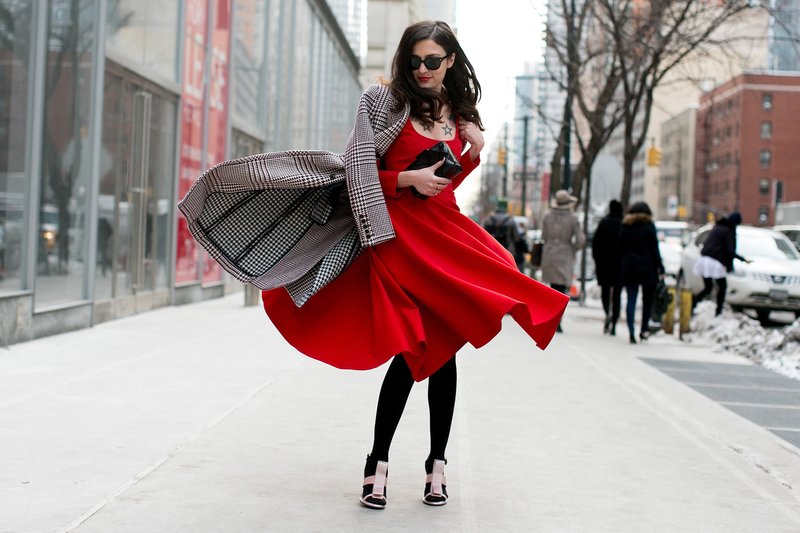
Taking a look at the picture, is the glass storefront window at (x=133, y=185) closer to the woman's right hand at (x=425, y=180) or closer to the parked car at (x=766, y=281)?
the woman's right hand at (x=425, y=180)

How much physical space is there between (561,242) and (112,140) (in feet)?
18.6

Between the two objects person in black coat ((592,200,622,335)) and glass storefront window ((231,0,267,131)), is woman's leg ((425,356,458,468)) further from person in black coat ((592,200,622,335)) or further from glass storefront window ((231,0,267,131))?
glass storefront window ((231,0,267,131))

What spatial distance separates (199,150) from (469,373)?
382 inches

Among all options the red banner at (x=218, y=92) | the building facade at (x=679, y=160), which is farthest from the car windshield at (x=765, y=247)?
the building facade at (x=679, y=160)

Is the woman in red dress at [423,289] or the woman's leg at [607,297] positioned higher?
the woman in red dress at [423,289]

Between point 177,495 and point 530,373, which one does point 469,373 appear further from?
point 177,495

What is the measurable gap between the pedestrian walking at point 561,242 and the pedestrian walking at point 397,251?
10.1 metres

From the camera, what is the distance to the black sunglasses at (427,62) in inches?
179

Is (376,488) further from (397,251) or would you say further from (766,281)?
(766,281)

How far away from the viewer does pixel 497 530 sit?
4328 mm

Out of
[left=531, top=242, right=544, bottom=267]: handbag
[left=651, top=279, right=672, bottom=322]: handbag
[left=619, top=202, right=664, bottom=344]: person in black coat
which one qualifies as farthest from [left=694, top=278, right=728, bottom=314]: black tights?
[left=619, top=202, right=664, bottom=344]: person in black coat

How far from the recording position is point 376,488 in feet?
14.8

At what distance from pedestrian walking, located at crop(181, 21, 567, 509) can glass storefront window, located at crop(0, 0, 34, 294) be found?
607 centimetres

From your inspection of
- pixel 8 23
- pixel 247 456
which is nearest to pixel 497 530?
pixel 247 456
